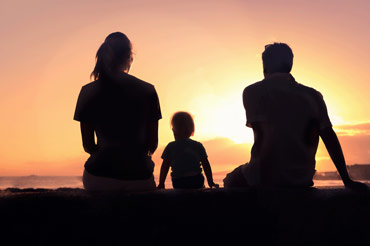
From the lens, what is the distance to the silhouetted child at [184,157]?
21.6 ft

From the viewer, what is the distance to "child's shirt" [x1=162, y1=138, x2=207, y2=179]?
660cm

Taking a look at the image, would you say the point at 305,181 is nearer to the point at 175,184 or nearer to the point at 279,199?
the point at 279,199

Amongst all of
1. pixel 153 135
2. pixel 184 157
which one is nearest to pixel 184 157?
pixel 184 157

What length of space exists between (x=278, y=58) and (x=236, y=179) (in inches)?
49.7

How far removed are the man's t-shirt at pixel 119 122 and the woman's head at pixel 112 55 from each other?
112mm

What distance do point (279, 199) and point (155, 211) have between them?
0.98 metres

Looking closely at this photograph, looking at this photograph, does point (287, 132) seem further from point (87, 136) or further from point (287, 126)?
point (87, 136)

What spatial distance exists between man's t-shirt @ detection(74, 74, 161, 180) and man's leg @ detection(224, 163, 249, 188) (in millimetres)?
864

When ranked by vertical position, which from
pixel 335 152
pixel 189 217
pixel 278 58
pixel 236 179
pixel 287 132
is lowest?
pixel 189 217

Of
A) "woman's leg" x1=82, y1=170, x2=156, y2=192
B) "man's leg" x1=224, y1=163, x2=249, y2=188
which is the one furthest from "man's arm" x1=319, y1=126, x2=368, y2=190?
"woman's leg" x1=82, y1=170, x2=156, y2=192

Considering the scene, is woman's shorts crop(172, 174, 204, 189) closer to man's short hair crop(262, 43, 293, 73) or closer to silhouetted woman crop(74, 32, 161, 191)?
silhouetted woman crop(74, 32, 161, 191)

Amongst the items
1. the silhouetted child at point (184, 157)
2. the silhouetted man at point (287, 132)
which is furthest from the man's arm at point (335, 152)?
the silhouetted child at point (184, 157)

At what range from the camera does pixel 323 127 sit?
12.8 feet

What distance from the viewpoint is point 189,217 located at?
10.4ft
